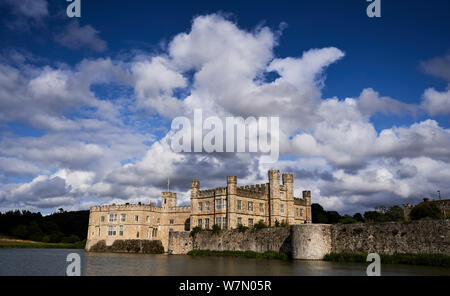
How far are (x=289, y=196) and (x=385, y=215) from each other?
14229 millimetres

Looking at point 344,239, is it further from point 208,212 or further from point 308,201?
point 308,201

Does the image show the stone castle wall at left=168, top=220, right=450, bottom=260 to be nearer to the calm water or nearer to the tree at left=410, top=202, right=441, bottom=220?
the calm water

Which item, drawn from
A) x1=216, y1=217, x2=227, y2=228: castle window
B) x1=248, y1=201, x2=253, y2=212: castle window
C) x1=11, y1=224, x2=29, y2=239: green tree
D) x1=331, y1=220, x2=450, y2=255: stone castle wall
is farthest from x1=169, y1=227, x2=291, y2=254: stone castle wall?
x1=11, y1=224, x2=29, y2=239: green tree

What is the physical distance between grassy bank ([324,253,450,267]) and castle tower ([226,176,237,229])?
18.7 m

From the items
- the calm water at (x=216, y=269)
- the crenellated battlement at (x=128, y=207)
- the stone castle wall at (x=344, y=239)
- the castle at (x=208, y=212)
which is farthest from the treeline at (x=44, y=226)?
the calm water at (x=216, y=269)

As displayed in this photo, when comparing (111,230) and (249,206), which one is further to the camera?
(111,230)

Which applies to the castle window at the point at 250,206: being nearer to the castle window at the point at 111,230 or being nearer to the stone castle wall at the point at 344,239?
the stone castle wall at the point at 344,239

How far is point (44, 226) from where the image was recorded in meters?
106

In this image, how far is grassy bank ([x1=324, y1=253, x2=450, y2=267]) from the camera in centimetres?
2569

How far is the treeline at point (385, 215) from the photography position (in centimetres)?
3597

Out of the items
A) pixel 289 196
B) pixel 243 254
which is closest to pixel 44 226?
pixel 289 196
